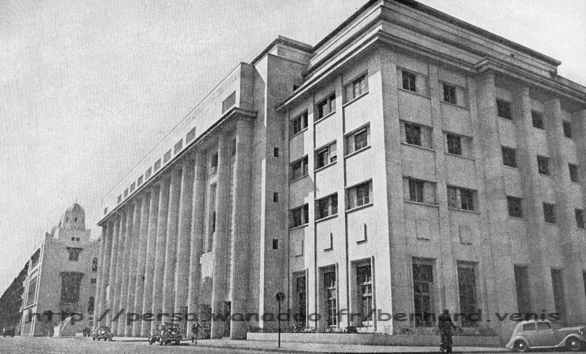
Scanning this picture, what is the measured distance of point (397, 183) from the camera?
99.0 feet

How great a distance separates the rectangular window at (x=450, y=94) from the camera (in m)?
35.0

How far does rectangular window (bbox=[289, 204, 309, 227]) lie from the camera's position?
38000 millimetres

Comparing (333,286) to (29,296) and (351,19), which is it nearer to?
(351,19)

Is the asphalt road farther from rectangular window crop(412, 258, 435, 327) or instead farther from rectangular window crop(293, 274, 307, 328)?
rectangular window crop(412, 258, 435, 327)

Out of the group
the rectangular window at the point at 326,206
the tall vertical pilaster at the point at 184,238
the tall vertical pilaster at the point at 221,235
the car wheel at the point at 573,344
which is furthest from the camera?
the tall vertical pilaster at the point at 184,238

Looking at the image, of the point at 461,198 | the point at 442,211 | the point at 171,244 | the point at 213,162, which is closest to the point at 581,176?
the point at 461,198

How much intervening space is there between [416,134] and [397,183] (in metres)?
4.19

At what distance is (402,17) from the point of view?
1426 inches

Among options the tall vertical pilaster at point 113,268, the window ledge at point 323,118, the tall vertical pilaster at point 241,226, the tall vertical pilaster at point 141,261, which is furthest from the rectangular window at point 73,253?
the window ledge at point 323,118

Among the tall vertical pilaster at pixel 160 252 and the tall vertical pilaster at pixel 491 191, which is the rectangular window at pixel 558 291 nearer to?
the tall vertical pilaster at pixel 491 191

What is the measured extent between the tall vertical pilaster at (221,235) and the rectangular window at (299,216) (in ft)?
22.0

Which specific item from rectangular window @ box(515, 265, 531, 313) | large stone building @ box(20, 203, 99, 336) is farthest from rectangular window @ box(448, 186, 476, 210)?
large stone building @ box(20, 203, 99, 336)

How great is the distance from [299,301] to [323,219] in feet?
20.6

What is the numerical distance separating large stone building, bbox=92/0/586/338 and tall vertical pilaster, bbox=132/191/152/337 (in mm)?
19049
